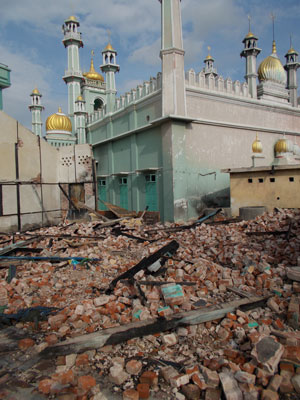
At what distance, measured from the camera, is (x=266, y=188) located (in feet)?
35.8

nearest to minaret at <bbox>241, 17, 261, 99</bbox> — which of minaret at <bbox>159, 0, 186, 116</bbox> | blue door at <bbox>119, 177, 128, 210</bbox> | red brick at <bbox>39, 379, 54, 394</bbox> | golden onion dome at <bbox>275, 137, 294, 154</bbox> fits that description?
golden onion dome at <bbox>275, 137, 294, 154</bbox>

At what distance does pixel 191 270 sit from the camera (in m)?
5.04

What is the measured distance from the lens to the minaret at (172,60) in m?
11.5

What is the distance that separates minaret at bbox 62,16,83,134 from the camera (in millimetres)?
21828

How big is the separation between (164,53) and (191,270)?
9990 mm

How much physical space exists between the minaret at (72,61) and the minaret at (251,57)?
12.7m

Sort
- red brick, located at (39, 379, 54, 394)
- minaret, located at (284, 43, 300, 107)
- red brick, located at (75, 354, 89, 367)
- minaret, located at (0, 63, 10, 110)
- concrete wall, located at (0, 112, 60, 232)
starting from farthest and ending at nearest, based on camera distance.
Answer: minaret, located at (284, 43, 300, 107) < minaret, located at (0, 63, 10, 110) < concrete wall, located at (0, 112, 60, 232) < red brick, located at (75, 354, 89, 367) < red brick, located at (39, 379, 54, 394)

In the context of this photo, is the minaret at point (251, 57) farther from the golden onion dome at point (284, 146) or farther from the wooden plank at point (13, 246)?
the wooden plank at point (13, 246)

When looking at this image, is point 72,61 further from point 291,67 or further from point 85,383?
point 85,383

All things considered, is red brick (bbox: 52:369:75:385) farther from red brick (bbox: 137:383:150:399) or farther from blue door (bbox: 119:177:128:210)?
blue door (bbox: 119:177:128:210)

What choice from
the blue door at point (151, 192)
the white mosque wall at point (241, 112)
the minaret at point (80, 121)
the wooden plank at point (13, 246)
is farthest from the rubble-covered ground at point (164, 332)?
the minaret at point (80, 121)

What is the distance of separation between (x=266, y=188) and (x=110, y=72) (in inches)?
506

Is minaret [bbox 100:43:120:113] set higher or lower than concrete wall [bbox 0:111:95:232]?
higher

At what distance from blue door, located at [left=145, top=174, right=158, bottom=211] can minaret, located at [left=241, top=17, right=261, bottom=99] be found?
24.8ft
